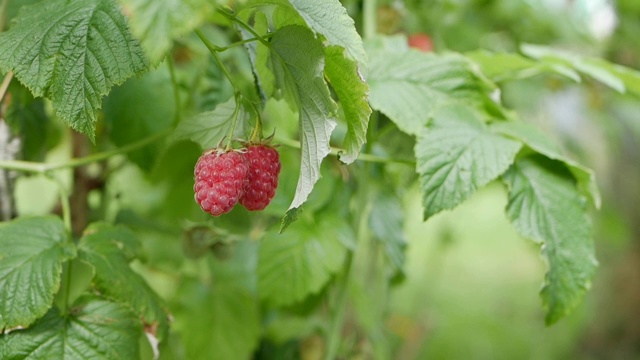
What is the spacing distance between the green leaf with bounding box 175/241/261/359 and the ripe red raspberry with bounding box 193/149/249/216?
60cm

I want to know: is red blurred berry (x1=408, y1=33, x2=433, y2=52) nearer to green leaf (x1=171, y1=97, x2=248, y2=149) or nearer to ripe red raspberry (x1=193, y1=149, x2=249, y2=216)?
green leaf (x1=171, y1=97, x2=248, y2=149)

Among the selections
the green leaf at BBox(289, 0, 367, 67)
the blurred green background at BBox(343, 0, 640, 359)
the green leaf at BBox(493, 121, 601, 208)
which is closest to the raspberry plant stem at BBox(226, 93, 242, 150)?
the green leaf at BBox(289, 0, 367, 67)

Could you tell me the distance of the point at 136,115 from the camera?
3.43ft

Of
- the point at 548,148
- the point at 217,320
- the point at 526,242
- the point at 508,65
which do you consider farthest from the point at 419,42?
the point at 526,242

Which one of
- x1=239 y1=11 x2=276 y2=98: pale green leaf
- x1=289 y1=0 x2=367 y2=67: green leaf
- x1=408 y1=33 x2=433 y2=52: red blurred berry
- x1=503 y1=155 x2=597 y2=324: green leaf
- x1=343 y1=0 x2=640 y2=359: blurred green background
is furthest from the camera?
x1=343 y1=0 x2=640 y2=359: blurred green background

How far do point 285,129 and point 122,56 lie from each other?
1.63 ft

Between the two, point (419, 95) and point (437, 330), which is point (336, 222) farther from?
point (437, 330)

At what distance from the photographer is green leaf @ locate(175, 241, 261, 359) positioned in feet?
3.84

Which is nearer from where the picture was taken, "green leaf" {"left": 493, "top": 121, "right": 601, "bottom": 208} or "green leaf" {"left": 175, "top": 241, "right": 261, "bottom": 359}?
"green leaf" {"left": 493, "top": 121, "right": 601, "bottom": 208}

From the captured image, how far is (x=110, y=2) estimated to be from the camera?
2.16 ft

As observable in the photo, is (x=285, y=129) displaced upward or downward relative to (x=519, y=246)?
upward

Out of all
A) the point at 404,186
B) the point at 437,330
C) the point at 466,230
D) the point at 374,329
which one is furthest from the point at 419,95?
the point at 466,230

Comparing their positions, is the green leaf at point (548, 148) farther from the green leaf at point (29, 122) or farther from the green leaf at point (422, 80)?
the green leaf at point (29, 122)

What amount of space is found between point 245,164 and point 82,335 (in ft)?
0.93
